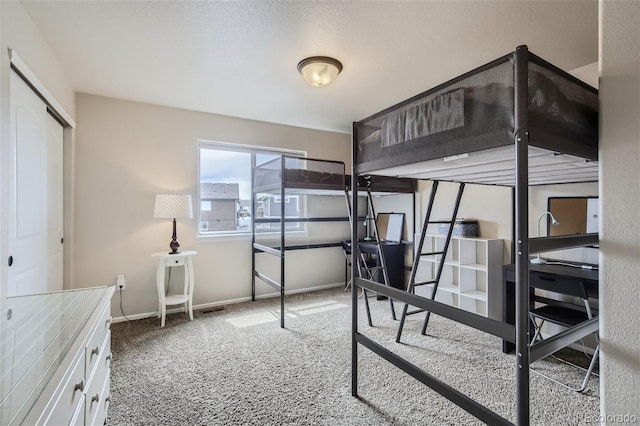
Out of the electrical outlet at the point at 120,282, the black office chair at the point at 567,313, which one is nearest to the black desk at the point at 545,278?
the black office chair at the point at 567,313

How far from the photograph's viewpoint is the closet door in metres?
1.78

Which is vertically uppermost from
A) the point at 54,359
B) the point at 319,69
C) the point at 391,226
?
the point at 319,69

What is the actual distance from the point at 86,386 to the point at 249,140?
3.17m

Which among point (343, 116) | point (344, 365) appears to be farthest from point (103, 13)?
point (344, 365)

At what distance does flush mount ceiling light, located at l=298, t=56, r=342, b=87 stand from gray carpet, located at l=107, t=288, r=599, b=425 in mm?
2242

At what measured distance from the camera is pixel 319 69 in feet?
7.64

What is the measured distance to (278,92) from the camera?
2.97 meters

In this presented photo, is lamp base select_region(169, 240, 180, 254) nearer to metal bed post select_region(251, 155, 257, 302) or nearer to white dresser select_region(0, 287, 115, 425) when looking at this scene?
metal bed post select_region(251, 155, 257, 302)

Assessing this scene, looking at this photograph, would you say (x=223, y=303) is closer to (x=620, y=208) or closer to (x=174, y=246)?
(x=174, y=246)

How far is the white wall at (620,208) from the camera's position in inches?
38.1

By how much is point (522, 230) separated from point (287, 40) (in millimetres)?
1901

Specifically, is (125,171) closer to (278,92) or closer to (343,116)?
(278,92)

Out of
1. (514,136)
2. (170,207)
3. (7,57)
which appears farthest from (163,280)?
(514,136)

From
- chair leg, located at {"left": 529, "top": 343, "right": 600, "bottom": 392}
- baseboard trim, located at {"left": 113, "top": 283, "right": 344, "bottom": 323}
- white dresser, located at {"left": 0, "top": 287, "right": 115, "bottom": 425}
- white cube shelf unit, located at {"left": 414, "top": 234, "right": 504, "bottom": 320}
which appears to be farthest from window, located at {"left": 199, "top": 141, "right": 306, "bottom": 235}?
chair leg, located at {"left": 529, "top": 343, "right": 600, "bottom": 392}
